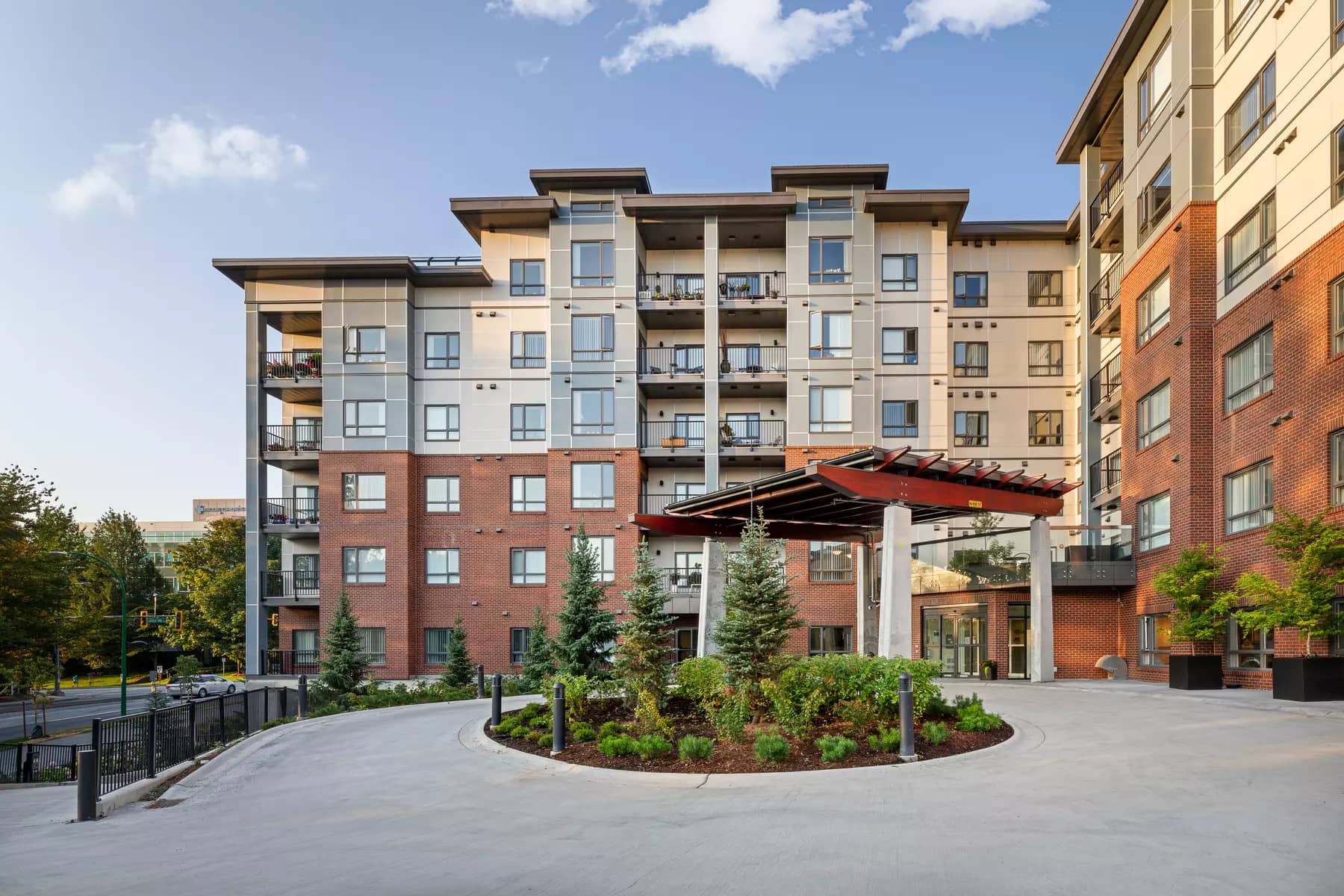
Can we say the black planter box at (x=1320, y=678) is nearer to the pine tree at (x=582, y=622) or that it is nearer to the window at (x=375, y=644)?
the pine tree at (x=582, y=622)

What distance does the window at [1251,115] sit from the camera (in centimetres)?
2305

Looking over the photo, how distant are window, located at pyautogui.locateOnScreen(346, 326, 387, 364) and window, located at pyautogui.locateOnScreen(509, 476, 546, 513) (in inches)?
288

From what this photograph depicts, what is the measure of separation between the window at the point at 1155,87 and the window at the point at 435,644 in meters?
30.3

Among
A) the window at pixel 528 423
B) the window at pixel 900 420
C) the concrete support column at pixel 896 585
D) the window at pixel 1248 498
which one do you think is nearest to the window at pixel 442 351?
the window at pixel 528 423

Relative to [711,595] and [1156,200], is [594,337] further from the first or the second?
[1156,200]

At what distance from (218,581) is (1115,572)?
53213mm

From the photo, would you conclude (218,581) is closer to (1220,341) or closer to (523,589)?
(523,589)

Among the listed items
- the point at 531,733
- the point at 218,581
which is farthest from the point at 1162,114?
the point at 218,581

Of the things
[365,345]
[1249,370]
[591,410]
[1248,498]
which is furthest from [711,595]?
[365,345]

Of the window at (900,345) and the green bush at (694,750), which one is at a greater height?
the window at (900,345)

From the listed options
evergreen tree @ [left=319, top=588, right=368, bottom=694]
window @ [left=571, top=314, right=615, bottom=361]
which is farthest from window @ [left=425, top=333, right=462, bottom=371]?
evergreen tree @ [left=319, top=588, right=368, bottom=694]

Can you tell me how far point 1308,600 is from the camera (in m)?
18.9

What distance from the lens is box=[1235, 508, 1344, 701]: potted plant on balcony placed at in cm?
1891

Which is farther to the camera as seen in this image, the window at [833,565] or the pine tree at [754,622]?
the window at [833,565]
